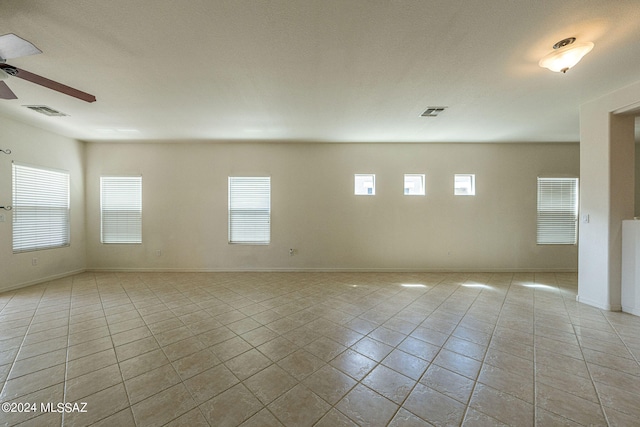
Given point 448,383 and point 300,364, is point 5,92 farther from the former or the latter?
point 448,383

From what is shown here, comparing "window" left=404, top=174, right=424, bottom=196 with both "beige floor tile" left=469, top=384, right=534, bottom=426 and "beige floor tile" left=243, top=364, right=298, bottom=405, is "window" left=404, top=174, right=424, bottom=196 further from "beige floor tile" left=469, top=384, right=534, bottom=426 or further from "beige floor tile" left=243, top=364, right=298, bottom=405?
"beige floor tile" left=243, top=364, right=298, bottom=405

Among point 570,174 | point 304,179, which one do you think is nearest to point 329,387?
point 304,179

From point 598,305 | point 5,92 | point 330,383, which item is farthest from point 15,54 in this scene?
point 598,305

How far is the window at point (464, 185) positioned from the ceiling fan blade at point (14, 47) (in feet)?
19.8

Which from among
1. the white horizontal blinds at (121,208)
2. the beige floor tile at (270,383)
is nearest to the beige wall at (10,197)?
the white horizontal blinds at (121,208)

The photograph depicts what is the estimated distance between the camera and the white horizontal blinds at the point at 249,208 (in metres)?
5.01

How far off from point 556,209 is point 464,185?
200cm

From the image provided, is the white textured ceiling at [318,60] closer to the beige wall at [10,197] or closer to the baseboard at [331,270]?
the beige wall at [10,197]

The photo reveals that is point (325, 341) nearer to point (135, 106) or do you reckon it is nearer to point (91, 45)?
point (91, 45)

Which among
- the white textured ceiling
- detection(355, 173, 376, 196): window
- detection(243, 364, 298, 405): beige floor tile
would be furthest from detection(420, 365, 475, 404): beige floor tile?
detection(355, 173, 376, 196): window

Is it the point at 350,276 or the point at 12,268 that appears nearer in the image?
the point at 12,268

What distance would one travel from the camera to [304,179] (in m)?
4.98

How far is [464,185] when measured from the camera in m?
5.04

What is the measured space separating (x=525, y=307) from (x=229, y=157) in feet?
18.8
